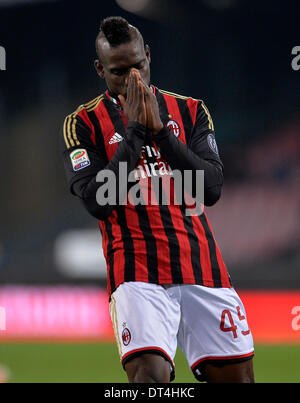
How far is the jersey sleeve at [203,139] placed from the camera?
2.91 meters

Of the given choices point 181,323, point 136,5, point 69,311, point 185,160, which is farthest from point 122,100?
point 136,5

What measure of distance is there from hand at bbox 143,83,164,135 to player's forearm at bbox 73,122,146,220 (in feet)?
0.13

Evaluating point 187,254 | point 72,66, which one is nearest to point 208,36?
point 72,66

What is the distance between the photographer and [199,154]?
291 centimetres

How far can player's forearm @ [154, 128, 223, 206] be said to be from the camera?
2.72 meters

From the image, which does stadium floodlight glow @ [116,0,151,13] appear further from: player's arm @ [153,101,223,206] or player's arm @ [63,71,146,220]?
player's arm @ [63,71,146,220]

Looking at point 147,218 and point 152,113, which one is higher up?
→ point 152,113

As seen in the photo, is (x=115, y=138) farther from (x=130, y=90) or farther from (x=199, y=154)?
(x=199, y=154)

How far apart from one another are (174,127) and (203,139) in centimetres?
14

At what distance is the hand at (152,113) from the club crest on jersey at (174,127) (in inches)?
8.1

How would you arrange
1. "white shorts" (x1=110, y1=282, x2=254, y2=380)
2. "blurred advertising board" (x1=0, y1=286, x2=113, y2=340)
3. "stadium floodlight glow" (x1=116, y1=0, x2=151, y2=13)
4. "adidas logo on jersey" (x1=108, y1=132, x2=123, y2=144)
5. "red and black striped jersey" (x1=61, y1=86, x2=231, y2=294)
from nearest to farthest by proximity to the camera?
"white shorts" (x1=110, y1=282, x2=254, y2=380) → "red and black striped jersey" (x1=61, y1=86, x2=231, y2=294) → "adidas logo on jersey" (x1=108, y1=132, x2=123, y2=144) → "blurred advertising board" (x1=0, y1=286, x2=113, y2=340) → "stadium floodlight glow" (x1=116, y1=0, x2=151, y2=13)

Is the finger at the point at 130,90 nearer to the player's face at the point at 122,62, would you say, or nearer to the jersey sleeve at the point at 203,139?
the player's face at the point at 122,62

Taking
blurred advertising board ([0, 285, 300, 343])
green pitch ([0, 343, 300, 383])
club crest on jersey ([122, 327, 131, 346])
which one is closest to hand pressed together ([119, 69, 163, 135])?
club crest on jersey ([122, 327, 131, 346])
